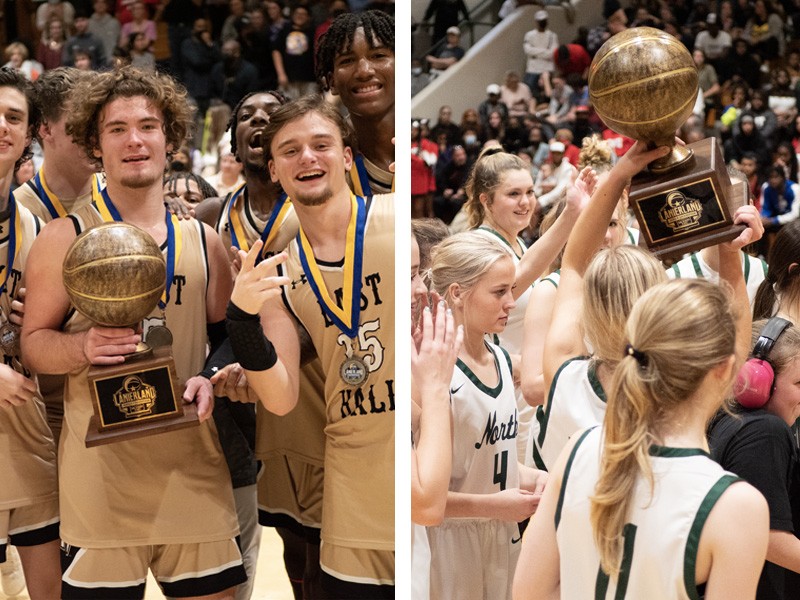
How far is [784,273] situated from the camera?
2945 mm

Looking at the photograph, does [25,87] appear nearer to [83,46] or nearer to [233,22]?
[83,46]

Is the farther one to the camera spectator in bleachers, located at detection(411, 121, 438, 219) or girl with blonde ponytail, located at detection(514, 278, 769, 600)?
spectator in bleachers, located at detection(411, 121, 438, 219)

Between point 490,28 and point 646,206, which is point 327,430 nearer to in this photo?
point 646,206

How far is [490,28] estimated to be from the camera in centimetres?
1348

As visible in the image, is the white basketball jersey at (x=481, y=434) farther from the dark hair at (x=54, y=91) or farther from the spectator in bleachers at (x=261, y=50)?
the spectator in bleachers at (x=261, y=50)

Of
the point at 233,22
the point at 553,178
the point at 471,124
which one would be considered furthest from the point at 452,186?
the point at 233,22

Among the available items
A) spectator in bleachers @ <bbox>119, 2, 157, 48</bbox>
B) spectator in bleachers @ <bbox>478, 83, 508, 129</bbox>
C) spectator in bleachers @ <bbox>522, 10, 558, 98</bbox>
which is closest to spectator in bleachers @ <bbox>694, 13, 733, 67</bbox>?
spectator in bleachers @ <bbox>522, 10, 558, 98</bbox>

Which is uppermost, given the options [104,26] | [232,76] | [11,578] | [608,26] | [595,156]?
[608,26]

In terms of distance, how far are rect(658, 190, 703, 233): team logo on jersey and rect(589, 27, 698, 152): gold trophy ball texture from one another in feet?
0.47

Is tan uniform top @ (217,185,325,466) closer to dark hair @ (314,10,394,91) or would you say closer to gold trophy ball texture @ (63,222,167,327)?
dark hair @ (314,10,394,91)

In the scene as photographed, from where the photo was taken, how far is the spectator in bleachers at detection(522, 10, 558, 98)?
1297cm

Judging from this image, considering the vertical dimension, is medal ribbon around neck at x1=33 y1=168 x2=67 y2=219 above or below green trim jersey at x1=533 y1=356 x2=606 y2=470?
above

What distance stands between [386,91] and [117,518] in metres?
1.44

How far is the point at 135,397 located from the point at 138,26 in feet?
32.7
